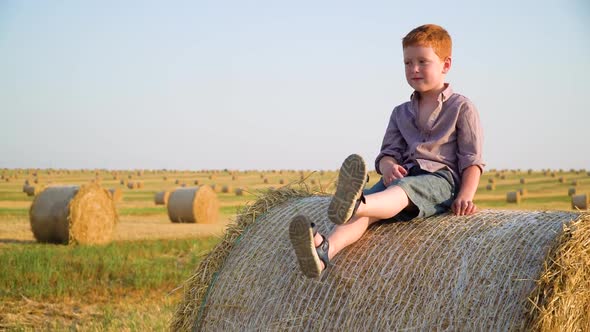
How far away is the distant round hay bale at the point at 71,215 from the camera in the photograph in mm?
14148

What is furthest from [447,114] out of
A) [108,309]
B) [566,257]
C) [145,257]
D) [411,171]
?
[145,257]

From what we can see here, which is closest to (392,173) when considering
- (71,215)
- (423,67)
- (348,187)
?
(423,67)

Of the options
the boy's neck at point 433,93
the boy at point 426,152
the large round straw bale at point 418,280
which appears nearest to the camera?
the large round straw bale at point 418,280

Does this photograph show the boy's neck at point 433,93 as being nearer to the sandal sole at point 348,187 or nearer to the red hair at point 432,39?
the red hair at point 432,39

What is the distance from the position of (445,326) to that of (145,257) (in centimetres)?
894

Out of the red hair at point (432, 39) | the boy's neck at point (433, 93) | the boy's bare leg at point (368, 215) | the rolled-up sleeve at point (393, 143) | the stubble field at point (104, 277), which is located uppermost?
the red hair at point (432, 39)

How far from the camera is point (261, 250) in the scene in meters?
4.78

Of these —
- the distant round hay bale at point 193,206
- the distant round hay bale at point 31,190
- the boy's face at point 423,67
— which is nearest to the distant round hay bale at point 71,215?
the distant round hay bale at point 193,206

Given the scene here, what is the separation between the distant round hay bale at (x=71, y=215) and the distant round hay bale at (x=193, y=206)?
15.5 feet

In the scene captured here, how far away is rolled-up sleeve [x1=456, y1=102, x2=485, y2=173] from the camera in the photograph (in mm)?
4277

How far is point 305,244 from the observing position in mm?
3732

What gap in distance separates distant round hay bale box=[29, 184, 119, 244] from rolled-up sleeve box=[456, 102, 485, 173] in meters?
11.2

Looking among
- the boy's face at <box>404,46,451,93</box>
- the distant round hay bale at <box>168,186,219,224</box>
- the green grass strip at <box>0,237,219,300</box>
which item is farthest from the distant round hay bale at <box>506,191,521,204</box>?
the boy's face at <box>404,46,451,93</box>

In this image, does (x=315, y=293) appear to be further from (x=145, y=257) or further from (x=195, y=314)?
(x=145, y=257)
